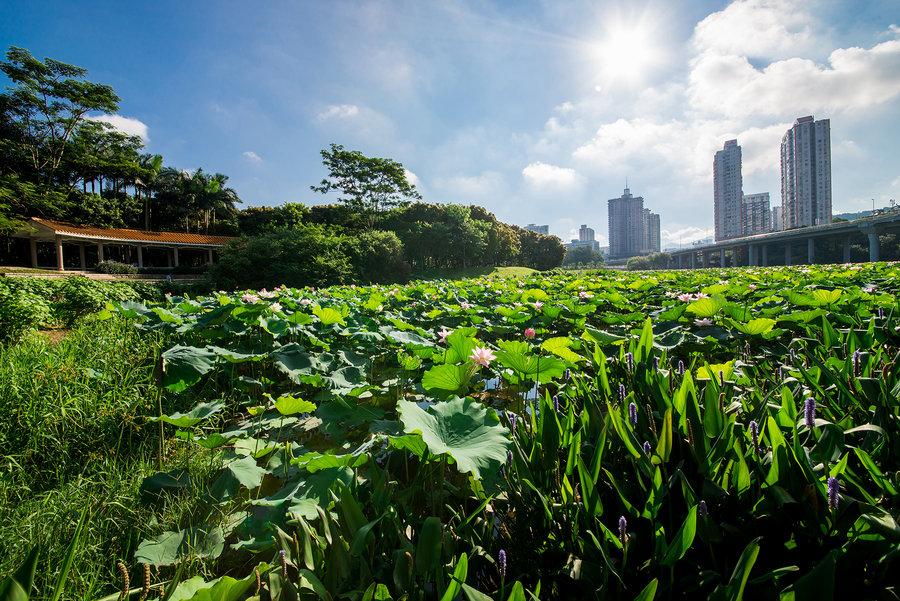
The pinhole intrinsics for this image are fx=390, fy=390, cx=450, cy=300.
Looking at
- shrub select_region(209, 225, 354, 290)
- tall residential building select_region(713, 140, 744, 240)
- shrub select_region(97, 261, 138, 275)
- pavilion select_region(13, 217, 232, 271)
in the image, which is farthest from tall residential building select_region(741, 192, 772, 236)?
shrub select_region(97, 261, 138, 275)

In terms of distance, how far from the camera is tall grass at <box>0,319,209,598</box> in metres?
1.49

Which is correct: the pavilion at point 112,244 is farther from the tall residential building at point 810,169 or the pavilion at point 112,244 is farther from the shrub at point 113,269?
the tall residential building at point 810,169

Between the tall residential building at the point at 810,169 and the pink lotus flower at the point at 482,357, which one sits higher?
the tall residential building at the point at 810,169

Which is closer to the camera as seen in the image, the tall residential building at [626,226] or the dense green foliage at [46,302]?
the dense green foliage at [46,302]

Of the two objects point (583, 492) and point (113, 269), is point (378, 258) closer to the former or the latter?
point (113, 269)

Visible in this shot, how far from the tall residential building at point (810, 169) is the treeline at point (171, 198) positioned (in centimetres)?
5656

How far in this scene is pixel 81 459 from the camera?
2279mm

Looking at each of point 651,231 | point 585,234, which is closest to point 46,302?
point 651,231

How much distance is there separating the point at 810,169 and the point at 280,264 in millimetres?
79945

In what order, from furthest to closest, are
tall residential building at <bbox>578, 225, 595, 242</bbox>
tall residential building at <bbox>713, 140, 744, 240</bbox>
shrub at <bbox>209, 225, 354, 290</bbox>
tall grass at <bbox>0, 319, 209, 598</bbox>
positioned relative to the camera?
tall residential building at <bbox>578, 225, 595, 242</bbox>, tall residential building at <bbox>713, 140, 744, 240</bbox>, shrub at <bbox>209, 225, 354, 290</bbox>, tall grass at <bbox>0, 319, 209, 598</bbox>

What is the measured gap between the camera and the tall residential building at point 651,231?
416 ft

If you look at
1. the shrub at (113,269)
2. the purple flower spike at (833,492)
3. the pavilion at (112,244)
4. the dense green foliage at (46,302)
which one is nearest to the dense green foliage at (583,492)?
the purple flower spike at (833,492)

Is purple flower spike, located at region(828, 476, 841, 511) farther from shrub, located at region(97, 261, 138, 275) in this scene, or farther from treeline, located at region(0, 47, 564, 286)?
shrub, located at region(97, 261, 138, 275)

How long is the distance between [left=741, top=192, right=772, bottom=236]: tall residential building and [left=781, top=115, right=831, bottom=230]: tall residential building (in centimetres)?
2976
